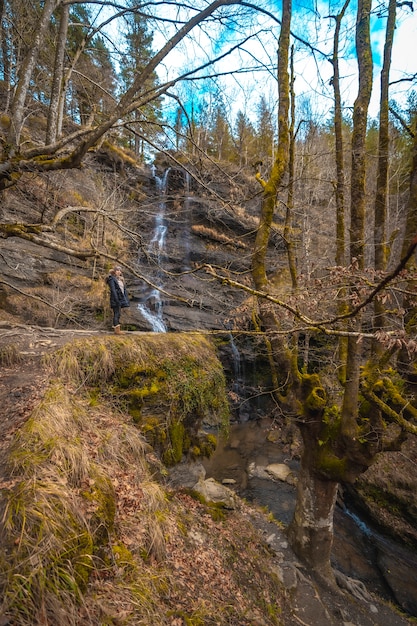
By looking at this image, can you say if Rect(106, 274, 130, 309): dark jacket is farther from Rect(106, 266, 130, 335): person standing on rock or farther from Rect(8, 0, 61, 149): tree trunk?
Rect(8, 0, 61, 149): tree trunk

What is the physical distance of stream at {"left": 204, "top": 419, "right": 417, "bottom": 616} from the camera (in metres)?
6.24

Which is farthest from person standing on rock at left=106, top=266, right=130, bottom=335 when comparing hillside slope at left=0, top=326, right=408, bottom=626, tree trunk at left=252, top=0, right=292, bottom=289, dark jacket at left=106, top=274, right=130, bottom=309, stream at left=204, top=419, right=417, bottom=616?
stream at left=204, top=419, right=417, bottom=616

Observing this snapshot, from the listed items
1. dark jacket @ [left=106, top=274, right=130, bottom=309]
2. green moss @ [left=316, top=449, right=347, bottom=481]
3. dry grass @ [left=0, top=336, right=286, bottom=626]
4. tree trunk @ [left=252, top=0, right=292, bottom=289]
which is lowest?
green moss @ [left=316, top=449, right=347, bottom=481]

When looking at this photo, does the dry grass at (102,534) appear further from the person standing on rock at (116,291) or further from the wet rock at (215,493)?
the person standing on rock at (116,291)

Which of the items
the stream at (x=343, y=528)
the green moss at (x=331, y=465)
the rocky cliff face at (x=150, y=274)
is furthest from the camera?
the rocky cliff face at (x=150, y=274)

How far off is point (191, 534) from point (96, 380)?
2.69 meters

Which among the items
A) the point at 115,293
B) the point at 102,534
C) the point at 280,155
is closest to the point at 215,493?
the point at 102,534

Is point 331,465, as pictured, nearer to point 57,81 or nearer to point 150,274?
point 57,81

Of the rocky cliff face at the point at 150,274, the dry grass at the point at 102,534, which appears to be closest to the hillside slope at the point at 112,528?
the dry grass at the point at 102,534

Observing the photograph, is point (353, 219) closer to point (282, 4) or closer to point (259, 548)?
point (282, 4)

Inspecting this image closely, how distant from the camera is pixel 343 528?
773 cm

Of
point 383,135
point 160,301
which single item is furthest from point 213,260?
point 383,135

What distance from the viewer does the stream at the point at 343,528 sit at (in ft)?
20.5

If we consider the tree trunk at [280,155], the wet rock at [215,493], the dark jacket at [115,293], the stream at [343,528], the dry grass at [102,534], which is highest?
the tree trunk at [280,155]
